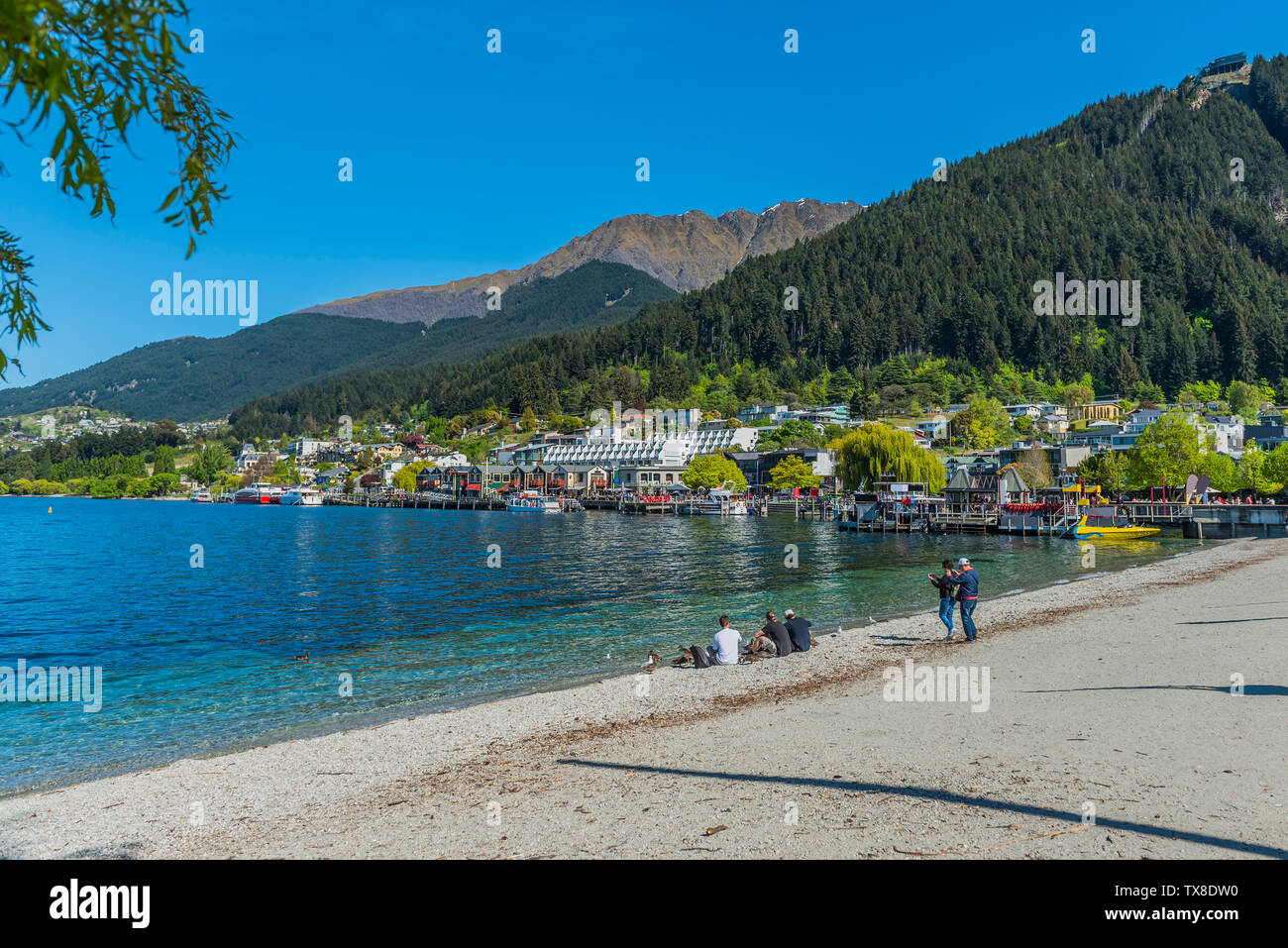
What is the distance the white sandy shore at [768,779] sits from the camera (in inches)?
289

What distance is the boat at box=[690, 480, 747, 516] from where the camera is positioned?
372ft

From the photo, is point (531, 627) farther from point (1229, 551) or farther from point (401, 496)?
point (401, 496)

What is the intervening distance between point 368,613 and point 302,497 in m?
172

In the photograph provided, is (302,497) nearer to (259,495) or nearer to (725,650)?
(259,495)

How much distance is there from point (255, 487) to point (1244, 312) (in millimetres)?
240869

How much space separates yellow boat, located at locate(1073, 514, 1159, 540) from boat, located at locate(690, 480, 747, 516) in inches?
2050

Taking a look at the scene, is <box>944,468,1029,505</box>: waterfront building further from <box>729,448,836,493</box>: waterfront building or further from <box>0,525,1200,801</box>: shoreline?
<box>0,525,1200,801</box>: shoreline

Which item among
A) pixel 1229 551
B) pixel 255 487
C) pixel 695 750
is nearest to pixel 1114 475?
pixel 1229 551

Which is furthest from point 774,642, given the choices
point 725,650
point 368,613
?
point 368,613

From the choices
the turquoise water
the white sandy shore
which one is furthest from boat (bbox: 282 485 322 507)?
the white sandy shore

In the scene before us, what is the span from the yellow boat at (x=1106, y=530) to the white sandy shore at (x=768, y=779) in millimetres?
52330

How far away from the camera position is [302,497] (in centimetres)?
18688

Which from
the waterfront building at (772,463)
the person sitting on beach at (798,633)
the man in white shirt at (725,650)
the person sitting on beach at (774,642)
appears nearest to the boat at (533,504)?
the waterfront building at (772,463)

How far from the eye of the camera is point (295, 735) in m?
14.3
